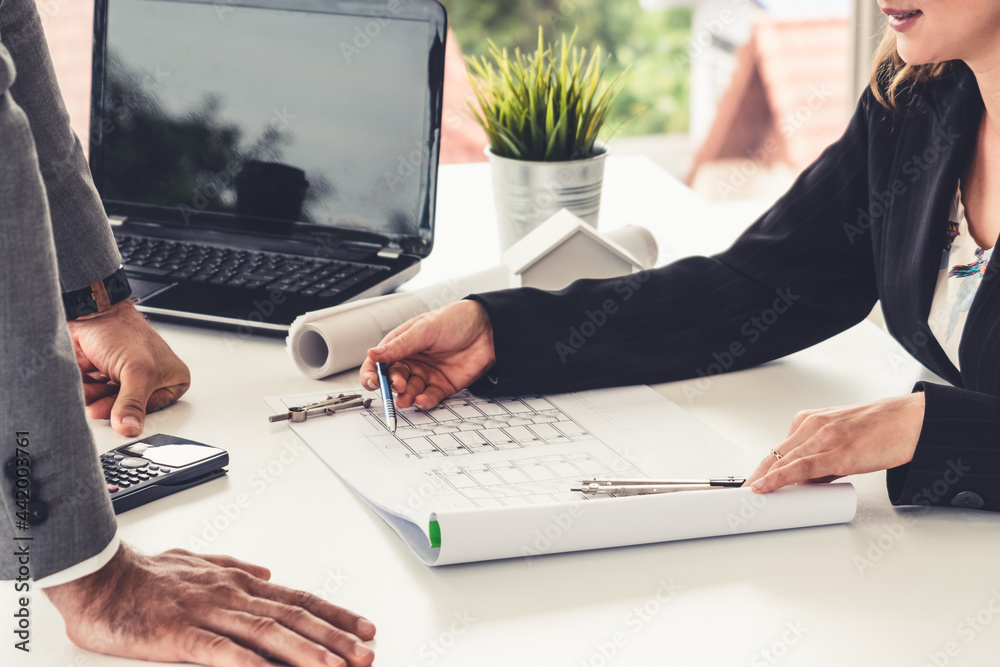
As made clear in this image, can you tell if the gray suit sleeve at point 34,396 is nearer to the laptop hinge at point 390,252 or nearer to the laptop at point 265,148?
the laptop at point 265,148

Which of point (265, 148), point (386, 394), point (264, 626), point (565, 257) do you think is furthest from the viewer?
point (265, 148)

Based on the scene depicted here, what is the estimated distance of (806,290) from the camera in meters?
1.21

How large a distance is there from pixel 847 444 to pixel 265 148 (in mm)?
904

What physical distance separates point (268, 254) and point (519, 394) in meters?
0.47

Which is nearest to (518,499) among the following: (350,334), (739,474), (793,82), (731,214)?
(739,474)

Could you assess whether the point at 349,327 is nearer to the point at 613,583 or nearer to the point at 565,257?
the point at 565,257

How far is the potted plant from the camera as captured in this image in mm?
1389

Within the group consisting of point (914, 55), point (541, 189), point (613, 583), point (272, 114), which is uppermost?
point (914, 55)

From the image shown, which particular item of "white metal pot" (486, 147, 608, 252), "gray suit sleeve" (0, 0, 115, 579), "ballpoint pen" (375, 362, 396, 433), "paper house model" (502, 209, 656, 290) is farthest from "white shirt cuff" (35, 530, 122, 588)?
"white metal pot" (486, 147, 608, 252)

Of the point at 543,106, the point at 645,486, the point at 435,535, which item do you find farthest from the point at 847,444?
the point at 543,106

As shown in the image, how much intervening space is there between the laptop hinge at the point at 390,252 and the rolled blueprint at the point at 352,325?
13 centimetres

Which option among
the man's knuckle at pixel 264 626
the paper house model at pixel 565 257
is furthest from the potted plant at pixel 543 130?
the man's knuckle at pixel 264 626

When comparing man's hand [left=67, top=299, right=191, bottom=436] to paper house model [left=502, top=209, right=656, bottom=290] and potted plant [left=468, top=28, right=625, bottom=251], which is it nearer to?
paper house model [left=502, top=209, right=656, bottom=290]

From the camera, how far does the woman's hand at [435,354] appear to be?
3.43 ft
